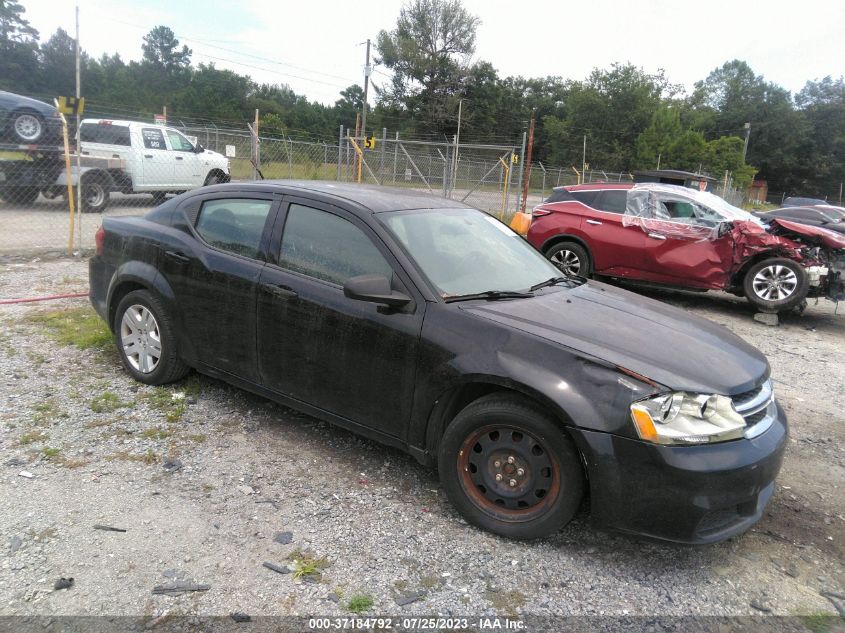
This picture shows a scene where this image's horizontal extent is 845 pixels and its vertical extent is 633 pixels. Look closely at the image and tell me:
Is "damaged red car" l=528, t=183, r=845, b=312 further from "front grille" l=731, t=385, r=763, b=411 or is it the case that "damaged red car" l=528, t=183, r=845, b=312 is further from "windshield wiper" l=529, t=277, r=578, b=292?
"front grille" l=731, t=385, r=763, b=411

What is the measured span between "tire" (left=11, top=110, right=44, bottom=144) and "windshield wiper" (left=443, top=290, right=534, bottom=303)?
11871 mm

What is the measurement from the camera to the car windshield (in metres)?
3.33

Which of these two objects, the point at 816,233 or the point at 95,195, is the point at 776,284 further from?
the point at 95,195

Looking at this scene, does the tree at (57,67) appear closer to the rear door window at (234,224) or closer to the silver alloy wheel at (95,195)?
the silver alloy wheel at (95,195)

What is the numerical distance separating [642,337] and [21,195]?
44.6ft

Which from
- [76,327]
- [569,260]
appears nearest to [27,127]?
[76,327]

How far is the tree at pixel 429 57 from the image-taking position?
2384 inches

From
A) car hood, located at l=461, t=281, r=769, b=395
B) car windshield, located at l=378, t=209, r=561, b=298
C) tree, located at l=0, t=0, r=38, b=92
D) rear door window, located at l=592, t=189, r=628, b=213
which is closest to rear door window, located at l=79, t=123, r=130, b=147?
rear door window, located at l=592, t=189, r=628, b=213

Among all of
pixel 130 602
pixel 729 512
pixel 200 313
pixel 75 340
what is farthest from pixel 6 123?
pixel 729 512

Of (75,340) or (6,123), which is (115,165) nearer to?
(6,123)

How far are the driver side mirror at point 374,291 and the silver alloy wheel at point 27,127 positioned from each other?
11654mm

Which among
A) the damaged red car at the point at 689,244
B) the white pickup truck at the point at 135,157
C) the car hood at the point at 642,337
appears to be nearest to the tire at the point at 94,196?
the white pickup truck at the point at 135,157

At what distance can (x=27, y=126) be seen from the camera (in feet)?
38.1

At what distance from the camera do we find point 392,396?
3154mm
